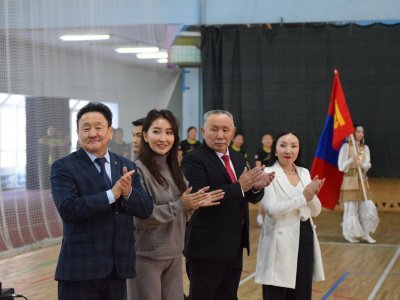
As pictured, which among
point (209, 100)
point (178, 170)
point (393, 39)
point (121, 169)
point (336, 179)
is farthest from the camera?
point (209, 100)

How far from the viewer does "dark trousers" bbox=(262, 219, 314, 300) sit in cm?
434

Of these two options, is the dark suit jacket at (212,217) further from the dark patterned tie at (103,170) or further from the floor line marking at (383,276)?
the floor line marking at (383,276)

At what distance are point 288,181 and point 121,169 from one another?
1522 mm

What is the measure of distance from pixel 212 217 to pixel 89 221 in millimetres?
1055

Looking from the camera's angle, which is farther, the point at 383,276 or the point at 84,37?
the point at 84,37

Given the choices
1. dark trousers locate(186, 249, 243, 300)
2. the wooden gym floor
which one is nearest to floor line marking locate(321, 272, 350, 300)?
the wooden gym floor

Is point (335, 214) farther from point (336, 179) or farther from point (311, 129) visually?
point (336, 179)

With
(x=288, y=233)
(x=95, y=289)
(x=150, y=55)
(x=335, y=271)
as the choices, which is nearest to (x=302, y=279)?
(x=288, y=233)

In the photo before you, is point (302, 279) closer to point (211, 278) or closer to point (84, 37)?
point (211, 278)

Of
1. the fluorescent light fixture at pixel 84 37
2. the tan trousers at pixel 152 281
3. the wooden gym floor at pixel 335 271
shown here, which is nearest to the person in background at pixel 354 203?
the wooden gym floor at pixel 335 271

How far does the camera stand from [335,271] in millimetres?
7512

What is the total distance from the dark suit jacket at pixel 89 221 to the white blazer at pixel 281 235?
1.35 metres

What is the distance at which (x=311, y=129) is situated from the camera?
1281cm

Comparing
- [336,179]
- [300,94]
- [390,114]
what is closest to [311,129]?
[300,94]
